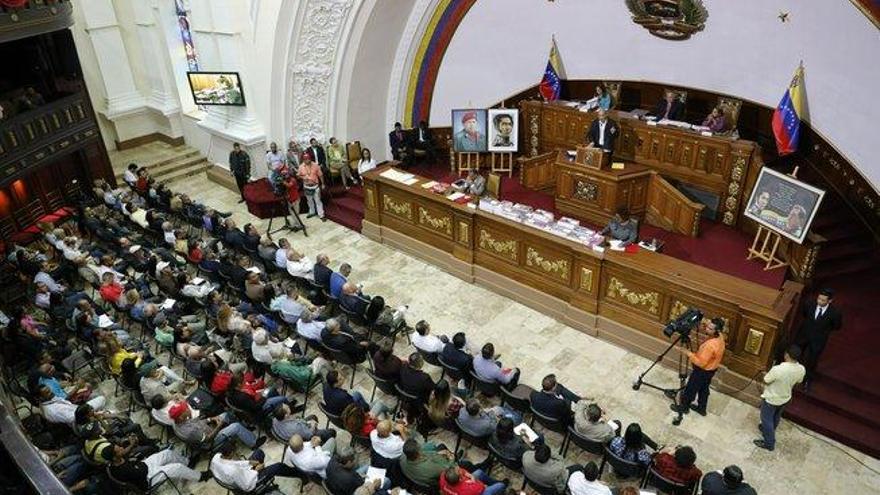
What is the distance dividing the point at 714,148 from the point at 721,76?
4.04 ft

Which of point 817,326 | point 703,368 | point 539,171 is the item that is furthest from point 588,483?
point 539,171

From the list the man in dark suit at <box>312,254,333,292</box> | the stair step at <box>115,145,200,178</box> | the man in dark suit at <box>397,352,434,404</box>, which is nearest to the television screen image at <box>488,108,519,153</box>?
the man in dark suit at <box>312,254,333,292</box>

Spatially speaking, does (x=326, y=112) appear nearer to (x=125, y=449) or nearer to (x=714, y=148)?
(x=714, y=148)

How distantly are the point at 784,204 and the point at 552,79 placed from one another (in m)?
5.07

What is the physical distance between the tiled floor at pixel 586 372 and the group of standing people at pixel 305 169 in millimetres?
799

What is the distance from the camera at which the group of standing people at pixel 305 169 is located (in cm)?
1141

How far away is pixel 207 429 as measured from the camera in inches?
240

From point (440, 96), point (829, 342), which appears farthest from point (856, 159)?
point (440, 96)

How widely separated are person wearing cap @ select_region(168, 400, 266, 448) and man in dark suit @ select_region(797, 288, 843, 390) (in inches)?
228

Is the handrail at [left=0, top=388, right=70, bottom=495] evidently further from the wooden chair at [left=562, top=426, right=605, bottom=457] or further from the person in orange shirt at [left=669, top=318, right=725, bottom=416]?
the person in orange shirt at [left=669, top=318, right=725, bottom=416]

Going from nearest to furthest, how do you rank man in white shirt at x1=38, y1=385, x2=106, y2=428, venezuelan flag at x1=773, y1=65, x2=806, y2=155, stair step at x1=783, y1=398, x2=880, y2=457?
man in white shirt at x1=38, y1=385, x2=106, y2=428, stair step at x1=783, y1=398, x2=880, y2=457, venezuelan flag at x1=773, y1=65, x2=806, y2=155

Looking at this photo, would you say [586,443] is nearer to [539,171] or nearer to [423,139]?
[539,171]

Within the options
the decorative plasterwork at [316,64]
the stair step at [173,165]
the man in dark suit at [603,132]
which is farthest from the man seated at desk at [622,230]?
the stair step at [173,165]

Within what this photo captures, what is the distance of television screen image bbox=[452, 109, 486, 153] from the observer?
11898 millimetres
